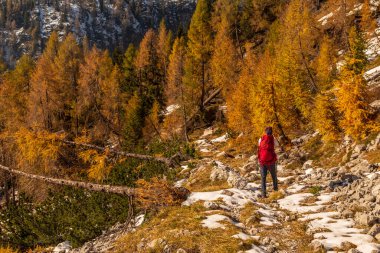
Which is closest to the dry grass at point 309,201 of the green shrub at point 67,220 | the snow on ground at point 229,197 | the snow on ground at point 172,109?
the snow on ground at point 229,197

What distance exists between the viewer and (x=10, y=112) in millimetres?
36562

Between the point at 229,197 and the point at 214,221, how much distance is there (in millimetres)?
2470

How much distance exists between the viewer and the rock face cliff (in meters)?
162

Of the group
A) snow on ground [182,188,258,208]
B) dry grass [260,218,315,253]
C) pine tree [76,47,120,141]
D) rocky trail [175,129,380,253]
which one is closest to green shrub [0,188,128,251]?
snow on ground [182,188,258,208]

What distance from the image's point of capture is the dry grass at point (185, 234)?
7.22m

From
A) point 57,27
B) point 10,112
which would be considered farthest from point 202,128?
point 57,27

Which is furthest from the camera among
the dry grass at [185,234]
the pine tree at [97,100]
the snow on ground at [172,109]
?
the snow on ground at [172,109]

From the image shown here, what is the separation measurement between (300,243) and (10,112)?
37.3m

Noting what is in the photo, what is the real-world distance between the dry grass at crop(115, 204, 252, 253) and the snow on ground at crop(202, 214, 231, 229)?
0.14 m

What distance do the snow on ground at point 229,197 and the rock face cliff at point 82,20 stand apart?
15746 cm

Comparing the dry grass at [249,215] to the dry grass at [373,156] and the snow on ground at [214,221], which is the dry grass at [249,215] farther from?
the dry grass at [373,156]

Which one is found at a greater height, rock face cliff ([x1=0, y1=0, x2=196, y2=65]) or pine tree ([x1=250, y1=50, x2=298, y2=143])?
rock face cliff ([x1=0, y1=0, x2=196, y2=65])

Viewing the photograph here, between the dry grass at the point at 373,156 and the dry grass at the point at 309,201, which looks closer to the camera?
the dry grass at the point at 309,201

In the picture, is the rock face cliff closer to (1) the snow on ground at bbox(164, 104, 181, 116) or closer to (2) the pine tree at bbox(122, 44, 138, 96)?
(2) the pine tree at bbox(122, 44, 138, 96)
